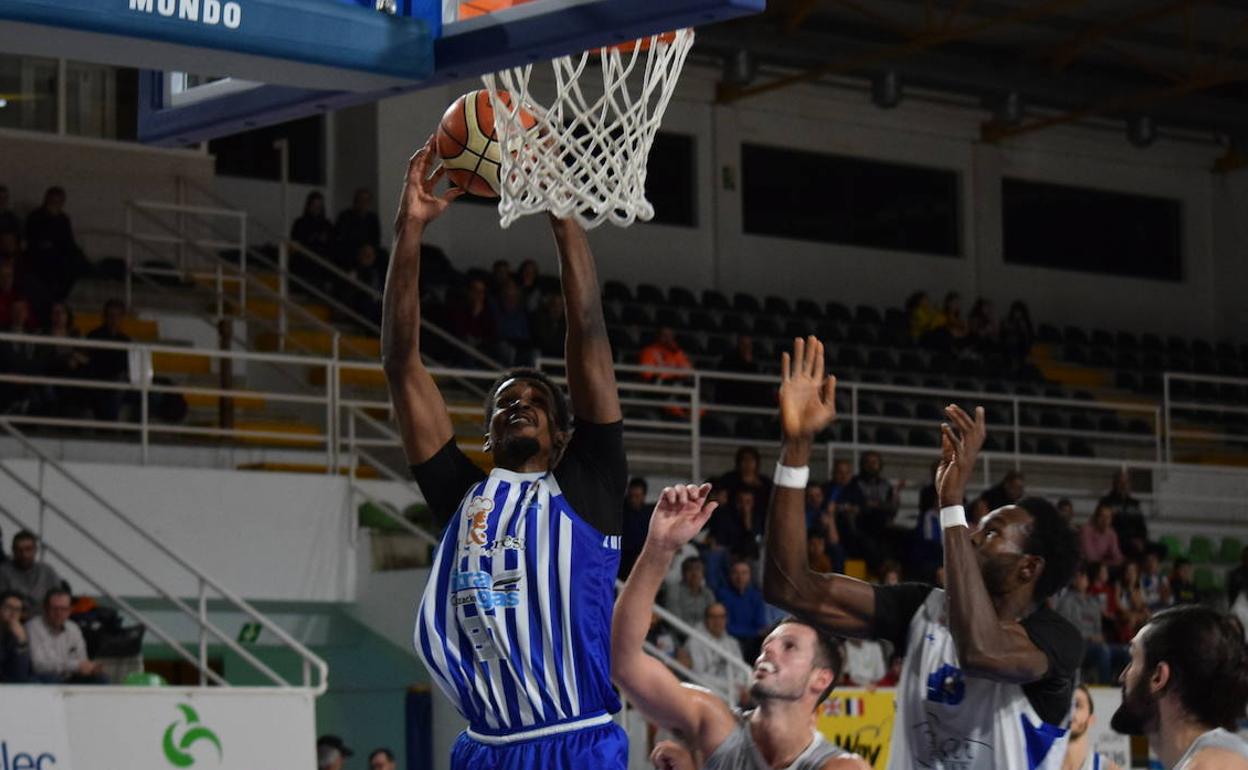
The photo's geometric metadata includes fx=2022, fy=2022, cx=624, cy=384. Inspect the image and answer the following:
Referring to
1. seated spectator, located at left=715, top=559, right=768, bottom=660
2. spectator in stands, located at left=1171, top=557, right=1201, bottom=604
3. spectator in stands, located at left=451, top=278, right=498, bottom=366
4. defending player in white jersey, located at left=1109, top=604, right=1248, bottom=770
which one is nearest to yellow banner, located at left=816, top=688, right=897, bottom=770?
seated spectator, located at left=715, top=559, right=768, bottom=660

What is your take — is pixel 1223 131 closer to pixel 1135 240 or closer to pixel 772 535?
pixel 1135 240

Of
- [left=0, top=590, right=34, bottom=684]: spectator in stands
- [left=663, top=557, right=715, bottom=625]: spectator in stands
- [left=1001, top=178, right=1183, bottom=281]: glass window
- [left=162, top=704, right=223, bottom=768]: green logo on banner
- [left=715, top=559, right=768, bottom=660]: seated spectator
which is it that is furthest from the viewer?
[left=1001, top=178, right=1183, bottom=281]: glass window

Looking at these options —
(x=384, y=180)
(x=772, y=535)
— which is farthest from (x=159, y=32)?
(x=384, y=180)

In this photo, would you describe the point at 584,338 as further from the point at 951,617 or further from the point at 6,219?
the point at 6,219

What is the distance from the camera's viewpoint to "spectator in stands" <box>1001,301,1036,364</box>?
2170cm

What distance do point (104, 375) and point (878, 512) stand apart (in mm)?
5937

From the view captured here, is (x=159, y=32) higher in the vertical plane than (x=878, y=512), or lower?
higher

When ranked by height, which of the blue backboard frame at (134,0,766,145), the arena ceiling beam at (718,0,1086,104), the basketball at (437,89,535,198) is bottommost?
the basketball at (437,89,535,198)

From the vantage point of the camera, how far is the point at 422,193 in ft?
16.4

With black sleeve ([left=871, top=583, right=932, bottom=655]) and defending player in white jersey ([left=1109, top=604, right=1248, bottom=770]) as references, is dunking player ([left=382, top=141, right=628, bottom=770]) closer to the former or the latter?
black sleeve ([left=871, top=583, right=932, bottom=655])

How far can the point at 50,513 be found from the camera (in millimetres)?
12711

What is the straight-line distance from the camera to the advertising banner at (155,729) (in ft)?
31.0

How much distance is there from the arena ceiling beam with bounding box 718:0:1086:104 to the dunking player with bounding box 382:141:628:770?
15675 millimetres

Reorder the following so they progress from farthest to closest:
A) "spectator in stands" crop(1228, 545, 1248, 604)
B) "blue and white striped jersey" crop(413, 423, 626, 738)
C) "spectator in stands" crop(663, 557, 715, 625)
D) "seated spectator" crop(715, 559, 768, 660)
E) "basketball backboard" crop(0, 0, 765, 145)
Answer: "spectator in stands" crop(1228, 545, 1248, 604) < "seated spectator" crop(715, 559, 768, 660) < "spectator in stands" crop(663, 557, 715, 625) < "blue and white striped jersey" crop(413, 423, 626, 738) < "basketball backboard" crop(0, 0, 765, 145)
